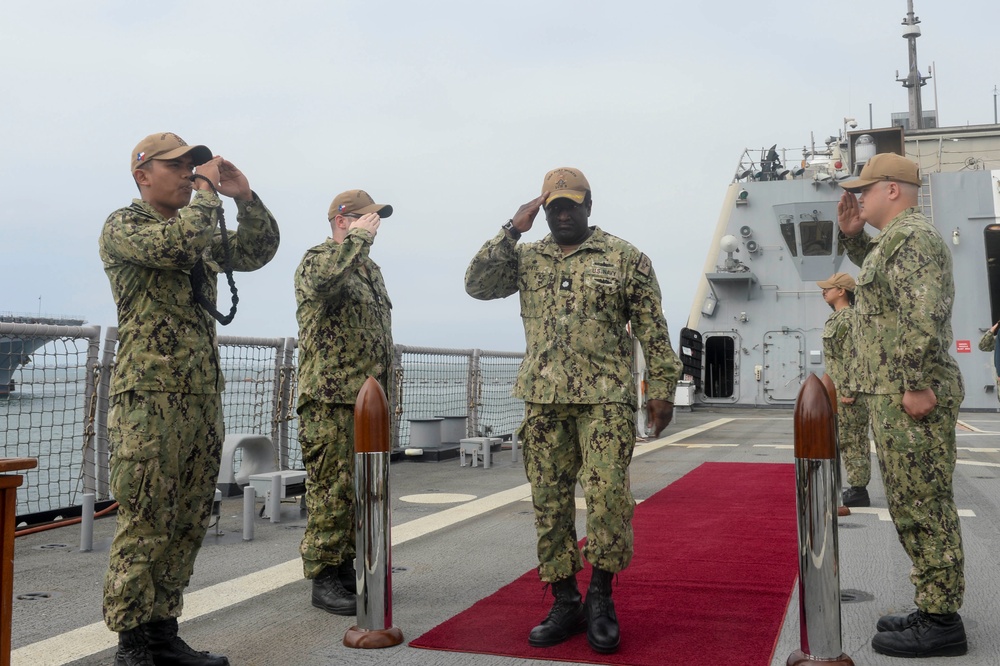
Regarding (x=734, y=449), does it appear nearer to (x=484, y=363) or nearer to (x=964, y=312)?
(x=484, y=363)

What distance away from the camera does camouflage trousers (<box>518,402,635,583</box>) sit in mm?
3344

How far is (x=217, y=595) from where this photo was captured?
407 centimetres

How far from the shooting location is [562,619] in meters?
3.41

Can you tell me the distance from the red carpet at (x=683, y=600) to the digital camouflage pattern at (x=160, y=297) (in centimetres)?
133

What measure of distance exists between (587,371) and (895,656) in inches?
58.7

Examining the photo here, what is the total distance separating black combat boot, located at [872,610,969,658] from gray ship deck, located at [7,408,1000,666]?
50mm

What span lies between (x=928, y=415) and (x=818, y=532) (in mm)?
705

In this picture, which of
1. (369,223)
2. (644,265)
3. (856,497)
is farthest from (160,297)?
(856,497)

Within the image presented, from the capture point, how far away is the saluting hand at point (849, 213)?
3746 mm

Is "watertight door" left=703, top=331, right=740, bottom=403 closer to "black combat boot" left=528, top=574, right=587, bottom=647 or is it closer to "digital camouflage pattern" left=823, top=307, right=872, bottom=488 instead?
"digital camouflage pattern" left=823, top=307, right=872, bottom=488

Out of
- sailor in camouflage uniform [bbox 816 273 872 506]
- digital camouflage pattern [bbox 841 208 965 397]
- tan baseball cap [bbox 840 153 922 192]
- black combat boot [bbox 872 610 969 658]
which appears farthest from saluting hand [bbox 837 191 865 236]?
sailor in camouflage uniform [bbox 816 273 872 506]

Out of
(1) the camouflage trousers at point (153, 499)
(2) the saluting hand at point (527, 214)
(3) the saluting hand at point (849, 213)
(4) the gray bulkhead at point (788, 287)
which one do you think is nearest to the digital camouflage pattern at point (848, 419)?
(3) the saluting hand at point (849, 213)

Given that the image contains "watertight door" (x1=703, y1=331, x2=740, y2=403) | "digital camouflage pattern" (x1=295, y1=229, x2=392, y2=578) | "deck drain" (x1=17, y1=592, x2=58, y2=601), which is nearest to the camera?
"digital camouflage pattern" (x1=295, y1=229, x2=392, y2=578)

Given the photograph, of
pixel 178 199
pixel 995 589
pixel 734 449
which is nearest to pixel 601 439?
pixel 178 199
